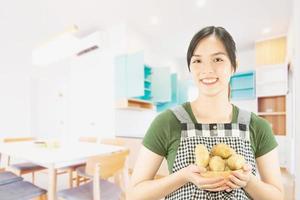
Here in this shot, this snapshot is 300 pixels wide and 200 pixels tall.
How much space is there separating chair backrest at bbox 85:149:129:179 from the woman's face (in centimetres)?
112

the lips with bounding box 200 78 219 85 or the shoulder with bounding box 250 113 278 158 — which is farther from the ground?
the lips with bounding box 200 78 219 85

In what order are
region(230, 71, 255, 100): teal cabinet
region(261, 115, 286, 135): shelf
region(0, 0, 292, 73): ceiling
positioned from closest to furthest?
region(0, 0, 292, 73): ceiling < region(261, 115, 286, 135): shelf < region(230, 71, 255, 100): teal cabinet

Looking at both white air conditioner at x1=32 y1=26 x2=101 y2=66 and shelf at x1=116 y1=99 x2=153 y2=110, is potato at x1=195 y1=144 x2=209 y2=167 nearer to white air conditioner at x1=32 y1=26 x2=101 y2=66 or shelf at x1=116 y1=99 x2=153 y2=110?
white air conditioner at x1=32 y1=26 x2=101 y2=66

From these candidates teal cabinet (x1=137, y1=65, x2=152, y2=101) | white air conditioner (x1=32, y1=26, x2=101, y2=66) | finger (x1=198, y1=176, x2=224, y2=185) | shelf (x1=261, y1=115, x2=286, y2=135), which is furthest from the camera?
shelf (x1=261, y1=115, x2=286, y2=135)

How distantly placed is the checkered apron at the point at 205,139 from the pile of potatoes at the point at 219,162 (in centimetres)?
11

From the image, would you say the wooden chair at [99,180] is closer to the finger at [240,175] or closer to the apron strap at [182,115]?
the apron strap at [182,115]

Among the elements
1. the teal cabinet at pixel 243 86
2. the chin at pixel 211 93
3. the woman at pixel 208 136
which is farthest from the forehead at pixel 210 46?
the teal cabinet at pixel 243 86

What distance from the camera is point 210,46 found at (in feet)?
2.09

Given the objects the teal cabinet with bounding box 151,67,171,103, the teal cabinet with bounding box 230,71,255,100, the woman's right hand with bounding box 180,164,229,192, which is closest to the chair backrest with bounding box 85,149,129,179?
the woman's right hand with bounding box 180,164,229,192

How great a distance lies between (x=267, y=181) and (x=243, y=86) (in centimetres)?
421

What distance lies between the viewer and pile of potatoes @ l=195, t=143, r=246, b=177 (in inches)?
19.6

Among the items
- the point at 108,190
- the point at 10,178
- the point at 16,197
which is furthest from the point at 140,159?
the point at 10,178

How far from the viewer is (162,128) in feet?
→ 2.22

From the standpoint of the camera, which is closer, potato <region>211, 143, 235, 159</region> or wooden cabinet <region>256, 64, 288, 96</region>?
potato <region>211, 143, 235, 159</region>
